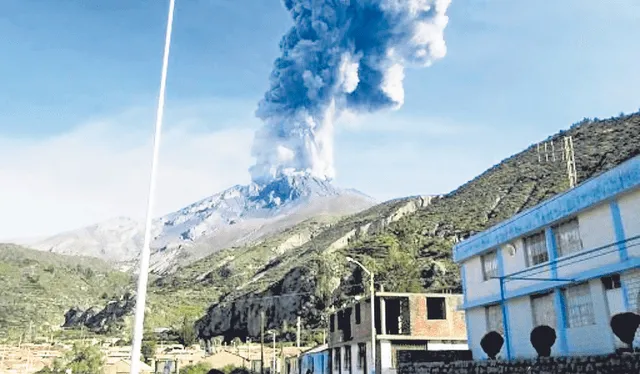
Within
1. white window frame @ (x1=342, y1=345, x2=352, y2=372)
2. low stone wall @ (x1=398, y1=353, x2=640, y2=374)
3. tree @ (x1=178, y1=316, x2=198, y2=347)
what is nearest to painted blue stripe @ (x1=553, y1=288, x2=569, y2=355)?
low stone wall @ (x1=398, y1=353, x2=640, y2=374)

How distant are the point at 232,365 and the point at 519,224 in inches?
2349

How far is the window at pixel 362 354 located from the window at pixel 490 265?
12777 mm

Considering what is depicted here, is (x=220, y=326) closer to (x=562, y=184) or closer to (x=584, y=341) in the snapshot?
(x=562, y=184)

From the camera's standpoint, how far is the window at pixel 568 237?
23781 millimetres

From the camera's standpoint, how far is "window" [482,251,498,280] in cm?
3005

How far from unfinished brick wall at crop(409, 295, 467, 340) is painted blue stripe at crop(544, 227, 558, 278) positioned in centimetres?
1498

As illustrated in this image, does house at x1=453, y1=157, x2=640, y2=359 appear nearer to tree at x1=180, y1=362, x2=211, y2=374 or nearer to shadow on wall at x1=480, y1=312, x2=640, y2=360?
shadow on wall at x1=480, y1=312, x2=640, y2=360

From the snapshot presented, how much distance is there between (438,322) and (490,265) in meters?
10.4

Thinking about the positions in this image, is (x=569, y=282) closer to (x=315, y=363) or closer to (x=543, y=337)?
(x=543, y=337)

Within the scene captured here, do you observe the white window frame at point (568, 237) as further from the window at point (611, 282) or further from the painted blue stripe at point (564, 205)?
the window at point (611, 282)

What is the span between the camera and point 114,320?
475 feet

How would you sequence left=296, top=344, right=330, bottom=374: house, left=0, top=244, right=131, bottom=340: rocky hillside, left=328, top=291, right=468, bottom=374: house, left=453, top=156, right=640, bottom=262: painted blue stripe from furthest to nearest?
left=0, top=244, right=131, bottom=340: rocky hillside, left=296, top=344, right=330, bottom=374: house, left=328, top=291, right=468, bottom=374: house, left=453, top=156, right=640, bottom=262: painted blue stripe

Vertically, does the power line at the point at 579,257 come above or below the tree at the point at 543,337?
above

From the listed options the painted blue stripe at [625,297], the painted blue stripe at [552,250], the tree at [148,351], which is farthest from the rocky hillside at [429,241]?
the painted blue stripe at [625,297]
